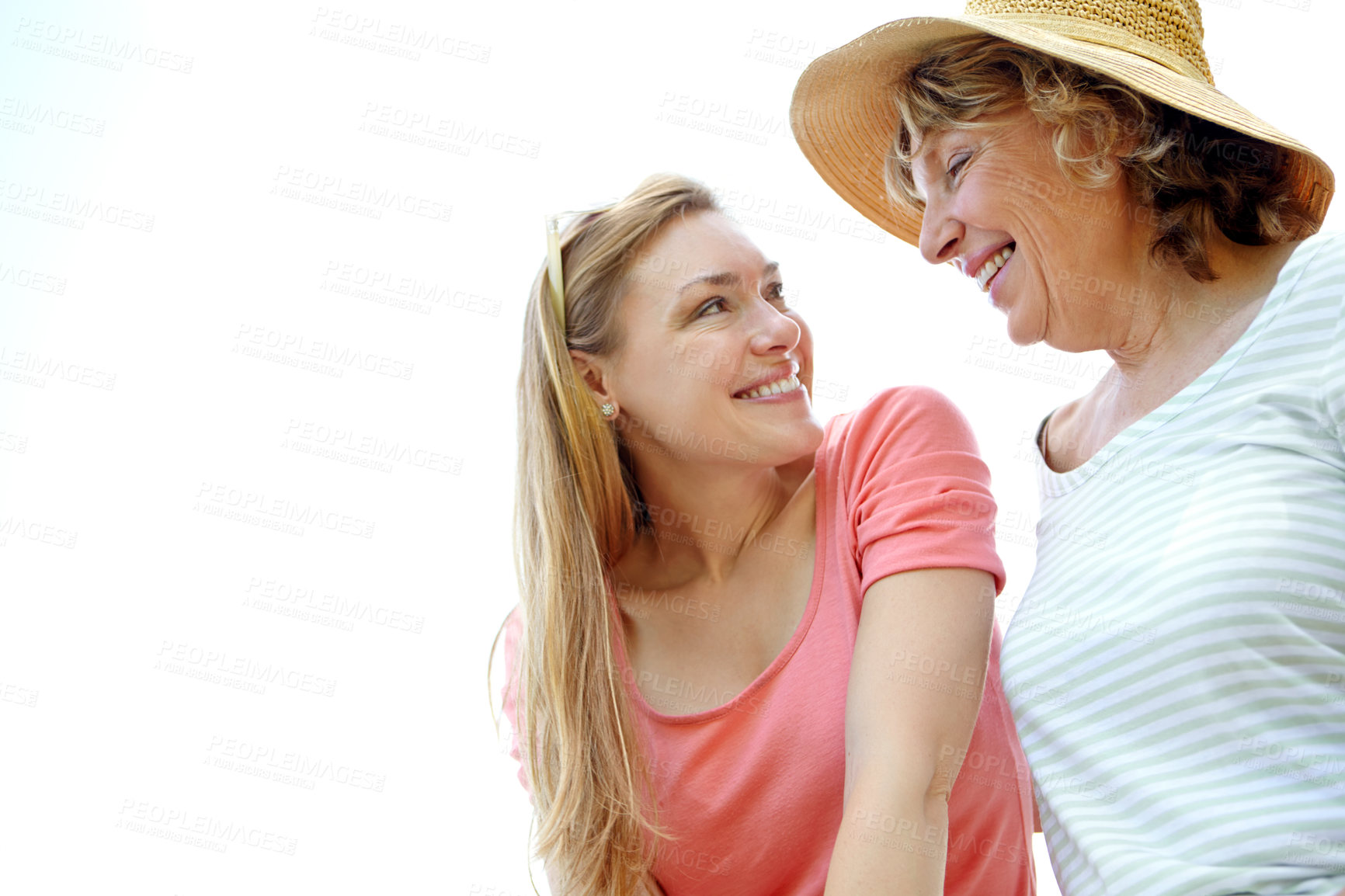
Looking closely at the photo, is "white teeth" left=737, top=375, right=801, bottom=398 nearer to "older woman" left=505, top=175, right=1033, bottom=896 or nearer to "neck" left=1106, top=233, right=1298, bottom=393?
"older woman" left=505, top=175, right=1033, bottom=896

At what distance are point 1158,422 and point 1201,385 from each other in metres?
0.06

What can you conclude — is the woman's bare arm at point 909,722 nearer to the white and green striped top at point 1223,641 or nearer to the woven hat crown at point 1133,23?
the white and green striped top at point 1223,641

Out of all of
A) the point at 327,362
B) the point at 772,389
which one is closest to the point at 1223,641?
the point at 772,389

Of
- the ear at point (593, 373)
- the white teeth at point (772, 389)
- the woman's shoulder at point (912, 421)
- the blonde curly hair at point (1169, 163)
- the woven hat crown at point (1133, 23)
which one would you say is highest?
the woven hat crown at point (1133, 23)

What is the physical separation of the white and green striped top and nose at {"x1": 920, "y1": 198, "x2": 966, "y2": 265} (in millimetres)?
341

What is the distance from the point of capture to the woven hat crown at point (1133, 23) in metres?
1.20

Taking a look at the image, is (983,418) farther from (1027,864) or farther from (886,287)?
(1027,864)

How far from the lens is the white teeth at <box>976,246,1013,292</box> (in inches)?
50.9

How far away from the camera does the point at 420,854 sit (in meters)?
2.07

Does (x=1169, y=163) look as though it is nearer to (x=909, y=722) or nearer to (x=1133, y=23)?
(x=1133, y=23)

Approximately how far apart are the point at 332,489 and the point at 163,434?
40 cm

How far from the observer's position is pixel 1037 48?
113cm

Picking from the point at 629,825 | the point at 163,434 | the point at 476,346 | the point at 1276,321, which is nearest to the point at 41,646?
the point at 163,434

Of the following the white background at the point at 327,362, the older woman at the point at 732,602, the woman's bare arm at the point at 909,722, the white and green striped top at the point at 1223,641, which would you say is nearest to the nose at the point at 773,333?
the older woman at the point at 732,602
